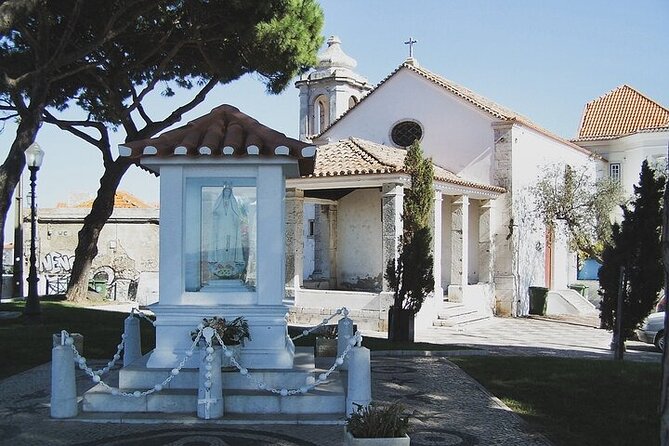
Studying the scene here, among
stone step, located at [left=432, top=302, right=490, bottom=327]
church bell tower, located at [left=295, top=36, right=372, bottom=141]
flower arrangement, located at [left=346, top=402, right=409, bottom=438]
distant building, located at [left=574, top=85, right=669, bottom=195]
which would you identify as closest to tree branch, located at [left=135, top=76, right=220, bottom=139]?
stone step, located at [left=432, top=302, right=490, bottom=327]

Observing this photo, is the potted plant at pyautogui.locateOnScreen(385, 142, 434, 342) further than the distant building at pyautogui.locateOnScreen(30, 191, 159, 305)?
No

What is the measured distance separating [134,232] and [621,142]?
24.3 m

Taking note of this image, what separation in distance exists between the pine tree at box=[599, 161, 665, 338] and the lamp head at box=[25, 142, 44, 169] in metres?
12.0

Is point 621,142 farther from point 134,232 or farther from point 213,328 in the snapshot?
point 213,328

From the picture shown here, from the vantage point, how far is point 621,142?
113ft

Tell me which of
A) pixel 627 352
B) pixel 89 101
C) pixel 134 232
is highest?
pixel 89 101

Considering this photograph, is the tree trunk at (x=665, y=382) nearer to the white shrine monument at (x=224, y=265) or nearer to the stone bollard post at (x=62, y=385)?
the white shrine monument at (x=224, y=265)

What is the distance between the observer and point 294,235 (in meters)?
19.3

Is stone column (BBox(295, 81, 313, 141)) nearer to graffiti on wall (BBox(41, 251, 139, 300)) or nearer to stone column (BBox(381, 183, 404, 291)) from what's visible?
graffiti on wall (BBox(41, 251, 139, 300))

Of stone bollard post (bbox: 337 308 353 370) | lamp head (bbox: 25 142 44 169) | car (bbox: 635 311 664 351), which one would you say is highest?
lamp head (bbox: 25 142 44 169)

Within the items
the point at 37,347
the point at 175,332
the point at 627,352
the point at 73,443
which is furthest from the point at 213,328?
the point at 627,352

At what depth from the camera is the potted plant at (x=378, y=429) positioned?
5.15m

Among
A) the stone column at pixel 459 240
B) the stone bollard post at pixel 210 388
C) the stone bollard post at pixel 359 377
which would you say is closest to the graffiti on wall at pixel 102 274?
the stone column at pixel 459 240

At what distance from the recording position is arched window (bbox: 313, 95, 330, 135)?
32.1m
